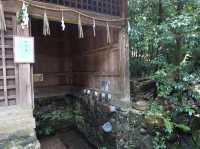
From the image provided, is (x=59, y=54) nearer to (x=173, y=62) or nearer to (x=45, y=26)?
(x=45, y=26)

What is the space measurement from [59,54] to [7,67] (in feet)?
15.4

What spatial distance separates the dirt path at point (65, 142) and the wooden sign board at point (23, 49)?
3602 millimetres

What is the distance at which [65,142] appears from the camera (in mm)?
6488

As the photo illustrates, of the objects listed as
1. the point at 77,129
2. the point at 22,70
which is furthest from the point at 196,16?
the point at 77,129

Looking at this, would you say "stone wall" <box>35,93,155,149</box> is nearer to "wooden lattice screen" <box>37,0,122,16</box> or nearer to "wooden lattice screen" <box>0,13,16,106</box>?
"wooden lattice screen" <box>37,0,122,16</box>

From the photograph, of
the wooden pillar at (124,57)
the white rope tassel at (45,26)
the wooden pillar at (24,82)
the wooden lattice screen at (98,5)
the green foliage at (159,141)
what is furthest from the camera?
the wooden pillar at (124,57)

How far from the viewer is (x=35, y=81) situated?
7523 mm

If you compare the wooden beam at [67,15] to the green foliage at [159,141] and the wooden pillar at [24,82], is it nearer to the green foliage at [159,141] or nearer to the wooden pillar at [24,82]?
the wooden pillar at [24,82]

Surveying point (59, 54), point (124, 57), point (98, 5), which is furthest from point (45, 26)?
point (59, 54)

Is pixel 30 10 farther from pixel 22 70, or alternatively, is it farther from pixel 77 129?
pixel 77 129

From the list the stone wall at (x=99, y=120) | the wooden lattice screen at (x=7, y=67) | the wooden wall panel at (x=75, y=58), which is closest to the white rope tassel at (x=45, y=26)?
the wooden lattice screen at (x=7, y=67)

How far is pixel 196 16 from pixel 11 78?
438 centimetres

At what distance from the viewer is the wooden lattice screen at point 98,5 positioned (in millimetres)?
4413

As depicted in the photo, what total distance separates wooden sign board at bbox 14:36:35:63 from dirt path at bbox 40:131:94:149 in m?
3.60
